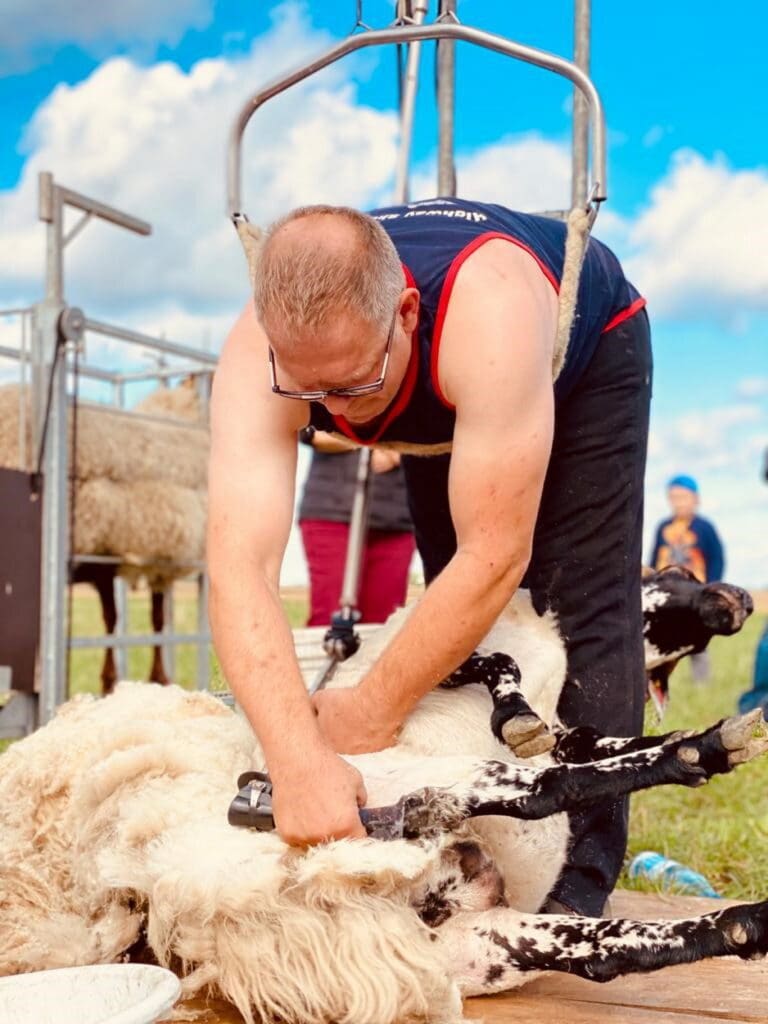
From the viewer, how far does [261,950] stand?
1.85m

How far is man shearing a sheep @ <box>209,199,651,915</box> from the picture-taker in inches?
78.5

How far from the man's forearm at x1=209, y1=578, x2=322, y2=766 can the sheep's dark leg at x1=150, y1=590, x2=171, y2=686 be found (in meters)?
5.19

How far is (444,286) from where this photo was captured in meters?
2.18

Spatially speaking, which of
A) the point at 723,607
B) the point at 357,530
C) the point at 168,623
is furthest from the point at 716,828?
the point at 168,623

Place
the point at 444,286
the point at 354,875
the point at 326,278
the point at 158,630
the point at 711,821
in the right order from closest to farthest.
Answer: the point at 354,875
the point at 326,278
the point at 444,286
the point at 711,821
the point at 158,630

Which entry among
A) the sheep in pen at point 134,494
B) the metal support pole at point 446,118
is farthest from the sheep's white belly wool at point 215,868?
the sheep in pen at point 134,494

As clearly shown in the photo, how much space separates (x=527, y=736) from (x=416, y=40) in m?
1.54

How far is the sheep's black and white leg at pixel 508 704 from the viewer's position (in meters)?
2.08

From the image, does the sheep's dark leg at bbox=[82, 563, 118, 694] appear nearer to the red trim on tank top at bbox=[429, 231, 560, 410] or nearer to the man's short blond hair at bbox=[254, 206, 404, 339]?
the red trim on tank top at bbox=[429, 231, 560, 410]

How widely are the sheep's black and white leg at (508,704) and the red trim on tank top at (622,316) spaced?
828 mm

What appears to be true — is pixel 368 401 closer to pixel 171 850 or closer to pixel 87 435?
pixel 171 850

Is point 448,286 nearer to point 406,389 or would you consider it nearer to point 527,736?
point 406,389

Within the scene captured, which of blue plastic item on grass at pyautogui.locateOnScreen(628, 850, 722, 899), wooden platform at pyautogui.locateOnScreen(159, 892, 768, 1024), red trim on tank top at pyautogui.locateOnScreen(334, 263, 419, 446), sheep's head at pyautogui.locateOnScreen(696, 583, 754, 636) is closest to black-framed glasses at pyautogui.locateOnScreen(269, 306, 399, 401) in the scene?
red trim on tank top at pyautogui.locateOnScreen(334, 263, 419, 446)

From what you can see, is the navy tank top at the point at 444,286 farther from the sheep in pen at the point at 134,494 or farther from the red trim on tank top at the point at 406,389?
the sheep in pen at the point at 134,494
